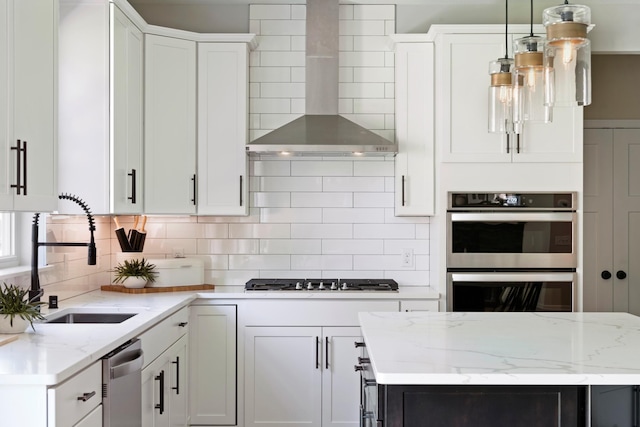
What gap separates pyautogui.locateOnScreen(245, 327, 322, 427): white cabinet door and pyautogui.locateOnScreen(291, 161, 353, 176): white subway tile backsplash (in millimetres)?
1106

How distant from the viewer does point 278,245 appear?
4.22 meters

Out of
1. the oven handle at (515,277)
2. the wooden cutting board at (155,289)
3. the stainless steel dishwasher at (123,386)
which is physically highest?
the oven handle at (515,277)

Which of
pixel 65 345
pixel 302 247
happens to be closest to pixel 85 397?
pixel 65 345

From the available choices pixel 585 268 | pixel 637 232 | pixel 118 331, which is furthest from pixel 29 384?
pixel 637 232

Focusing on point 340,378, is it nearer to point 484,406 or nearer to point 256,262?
point 256,262

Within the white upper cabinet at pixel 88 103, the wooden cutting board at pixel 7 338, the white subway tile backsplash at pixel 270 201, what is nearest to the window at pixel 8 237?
the white upper cabinet at pixel 88 103

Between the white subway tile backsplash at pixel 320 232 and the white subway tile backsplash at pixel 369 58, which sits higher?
the white subway tile backsplash at pixel 369 58

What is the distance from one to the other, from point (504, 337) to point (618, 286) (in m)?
2.86

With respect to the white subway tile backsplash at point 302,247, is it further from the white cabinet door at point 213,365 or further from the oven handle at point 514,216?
the oven handle at point 514,216

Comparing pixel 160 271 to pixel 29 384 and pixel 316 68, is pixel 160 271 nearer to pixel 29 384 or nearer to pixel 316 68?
pixel 316 68

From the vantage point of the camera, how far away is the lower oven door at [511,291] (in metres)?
3.68

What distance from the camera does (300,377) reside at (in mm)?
3748

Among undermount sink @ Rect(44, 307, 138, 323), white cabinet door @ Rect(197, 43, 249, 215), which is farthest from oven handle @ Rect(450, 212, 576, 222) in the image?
undermount sink @ Rect(44, 307, 138, 323)

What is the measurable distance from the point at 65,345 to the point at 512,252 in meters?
2.58
